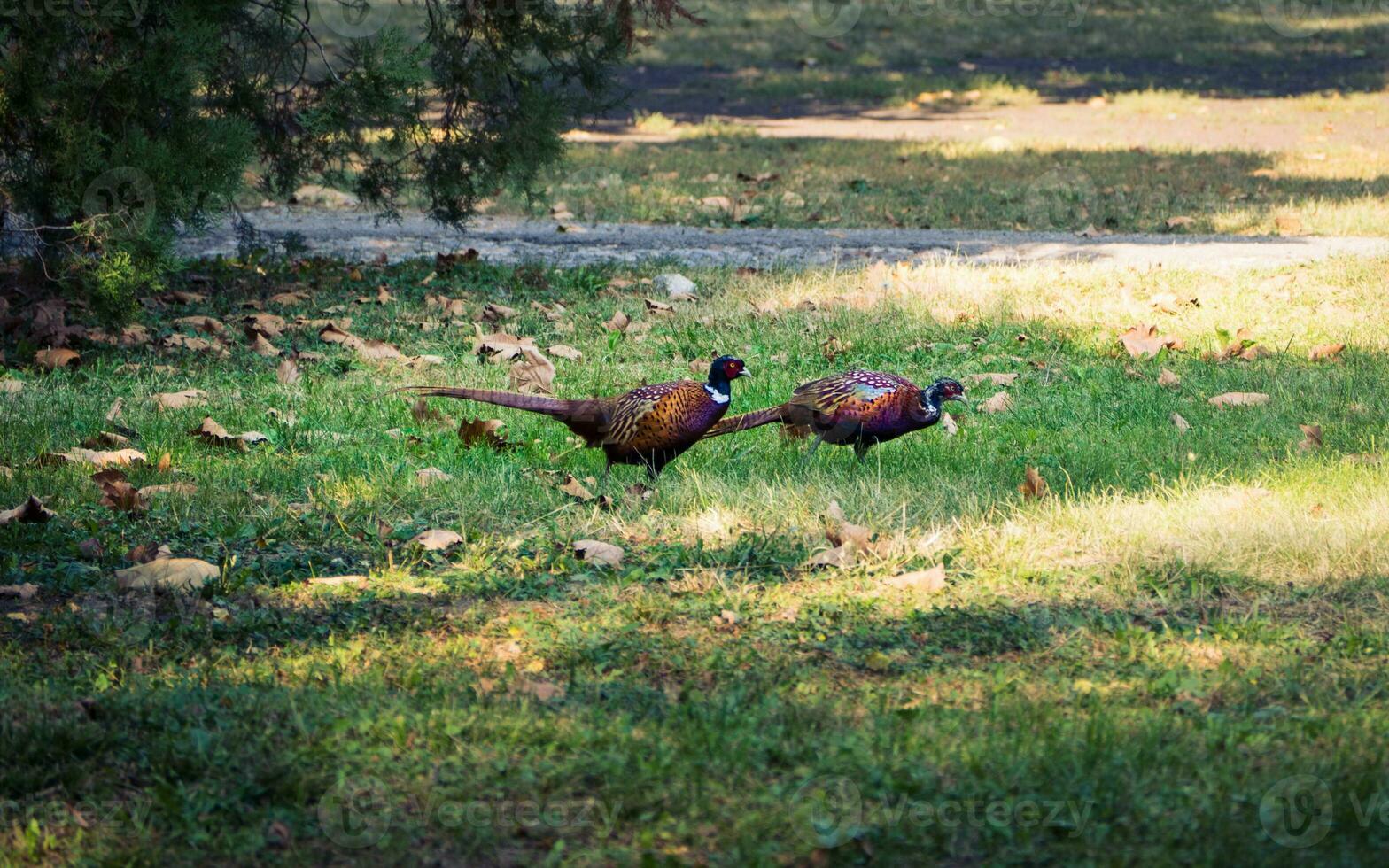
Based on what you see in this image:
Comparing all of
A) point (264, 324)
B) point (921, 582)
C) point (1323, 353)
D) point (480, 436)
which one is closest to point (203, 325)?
point (264, 324)

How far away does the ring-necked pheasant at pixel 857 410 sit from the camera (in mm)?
5699

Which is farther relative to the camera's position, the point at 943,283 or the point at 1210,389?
the point at 943,283

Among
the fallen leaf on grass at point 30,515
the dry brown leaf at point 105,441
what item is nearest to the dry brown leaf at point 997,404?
the dry brown leaf at point 105,441

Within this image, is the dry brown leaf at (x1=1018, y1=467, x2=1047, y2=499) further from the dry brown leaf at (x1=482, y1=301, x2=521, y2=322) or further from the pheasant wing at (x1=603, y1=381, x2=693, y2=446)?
the dry brown leaf at (x1=482, y1=301, x2=521, y2=322)

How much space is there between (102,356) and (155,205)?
1.00 m

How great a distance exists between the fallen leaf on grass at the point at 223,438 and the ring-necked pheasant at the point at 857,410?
83.1 inches

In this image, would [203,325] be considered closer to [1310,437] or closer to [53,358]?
[53,358]

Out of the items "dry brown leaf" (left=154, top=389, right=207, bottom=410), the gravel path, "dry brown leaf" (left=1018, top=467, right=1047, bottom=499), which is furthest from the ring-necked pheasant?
the gravel path

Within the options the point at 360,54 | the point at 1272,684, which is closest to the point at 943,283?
the point at 360,54

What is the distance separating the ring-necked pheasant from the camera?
5699 millimetres

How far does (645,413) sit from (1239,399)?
3.19 m

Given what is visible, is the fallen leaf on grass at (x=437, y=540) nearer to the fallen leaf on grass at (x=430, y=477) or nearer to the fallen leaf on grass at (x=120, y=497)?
→ the fallen leaf on grass at (x=430, y=477)

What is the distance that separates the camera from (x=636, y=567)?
482 cm

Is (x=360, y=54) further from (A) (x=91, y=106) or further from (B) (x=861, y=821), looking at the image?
(B) (x=861, y=821)
